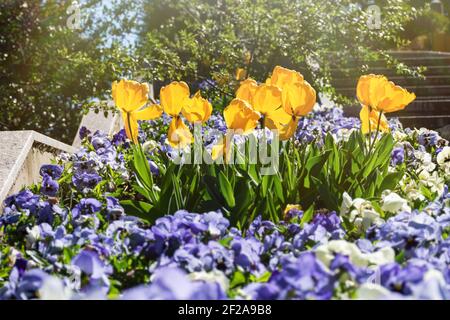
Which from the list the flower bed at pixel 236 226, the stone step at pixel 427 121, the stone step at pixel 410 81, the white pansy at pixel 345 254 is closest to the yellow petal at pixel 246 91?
the flower bed at pixel 236 226

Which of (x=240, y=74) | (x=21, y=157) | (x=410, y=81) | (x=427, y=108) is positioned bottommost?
(x=21, y=157)

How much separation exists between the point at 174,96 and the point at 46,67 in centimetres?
489

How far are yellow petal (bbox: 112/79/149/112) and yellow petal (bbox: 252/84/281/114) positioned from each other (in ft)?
1.66

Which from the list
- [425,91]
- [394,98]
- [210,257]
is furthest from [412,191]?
[425,91]

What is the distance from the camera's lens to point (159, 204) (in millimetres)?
3127

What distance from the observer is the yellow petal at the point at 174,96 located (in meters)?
3.13

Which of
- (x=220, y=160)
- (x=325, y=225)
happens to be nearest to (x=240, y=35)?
(x=220, y=160)

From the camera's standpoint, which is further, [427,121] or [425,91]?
[425,91]

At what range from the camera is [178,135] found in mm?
3377

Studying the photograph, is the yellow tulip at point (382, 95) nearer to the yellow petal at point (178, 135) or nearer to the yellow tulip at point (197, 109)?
the yellow tulip at point (197, 109)

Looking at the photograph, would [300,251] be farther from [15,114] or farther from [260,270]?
[15,114]

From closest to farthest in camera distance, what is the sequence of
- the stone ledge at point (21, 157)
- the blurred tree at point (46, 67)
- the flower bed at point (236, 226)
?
the flower bed at point (236, 226)
the stone ledge at point (21, 157)
the blurred tree at point (46, 67)

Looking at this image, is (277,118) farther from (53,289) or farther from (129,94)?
(53,289)

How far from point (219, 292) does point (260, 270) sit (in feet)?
1.69
